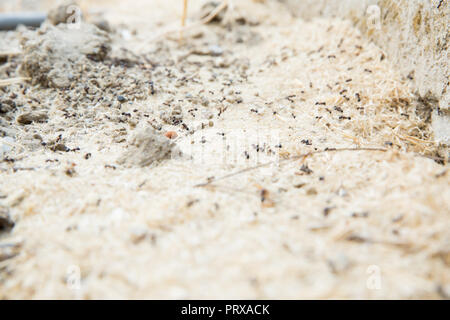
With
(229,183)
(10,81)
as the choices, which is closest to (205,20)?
(10,81)

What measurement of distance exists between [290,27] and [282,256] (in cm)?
309

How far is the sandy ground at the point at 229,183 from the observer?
1284 millimetres

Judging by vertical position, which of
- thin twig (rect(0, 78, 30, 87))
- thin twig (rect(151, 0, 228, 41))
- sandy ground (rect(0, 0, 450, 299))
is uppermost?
thin twig (rect(151, 0, 228, 41))

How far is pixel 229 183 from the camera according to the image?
5.77 ft

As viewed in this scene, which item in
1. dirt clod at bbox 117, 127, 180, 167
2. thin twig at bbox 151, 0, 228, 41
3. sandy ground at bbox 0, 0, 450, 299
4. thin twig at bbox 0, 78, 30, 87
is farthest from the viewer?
thin twig at bbox 151, 0, 228, 41

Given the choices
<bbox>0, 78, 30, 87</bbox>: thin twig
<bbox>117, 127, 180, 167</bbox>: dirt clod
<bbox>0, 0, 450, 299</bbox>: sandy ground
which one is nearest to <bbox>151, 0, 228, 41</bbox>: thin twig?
<bbox>0, 0, 450, 299</bbox>: sandy ground

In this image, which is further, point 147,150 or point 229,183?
point 147,150

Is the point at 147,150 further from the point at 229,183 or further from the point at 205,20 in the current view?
the point at 205,20

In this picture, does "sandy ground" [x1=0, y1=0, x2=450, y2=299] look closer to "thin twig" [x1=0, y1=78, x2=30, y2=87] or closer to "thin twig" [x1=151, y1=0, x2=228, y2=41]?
"thin twig" [x1=0, y1=78, x2=30, y2=87]

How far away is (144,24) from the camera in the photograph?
4.22 m

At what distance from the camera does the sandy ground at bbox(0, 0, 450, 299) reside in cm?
128

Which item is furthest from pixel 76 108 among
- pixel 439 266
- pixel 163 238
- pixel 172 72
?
pixel 439 266

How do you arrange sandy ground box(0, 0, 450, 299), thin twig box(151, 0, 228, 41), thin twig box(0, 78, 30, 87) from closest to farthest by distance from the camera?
sandy ground box(0, 0, 450, 299) → thin twig box(0, 78, 30, 87) → thin twig box(151, 0, 228, 41)

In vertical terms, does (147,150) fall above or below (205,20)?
below
